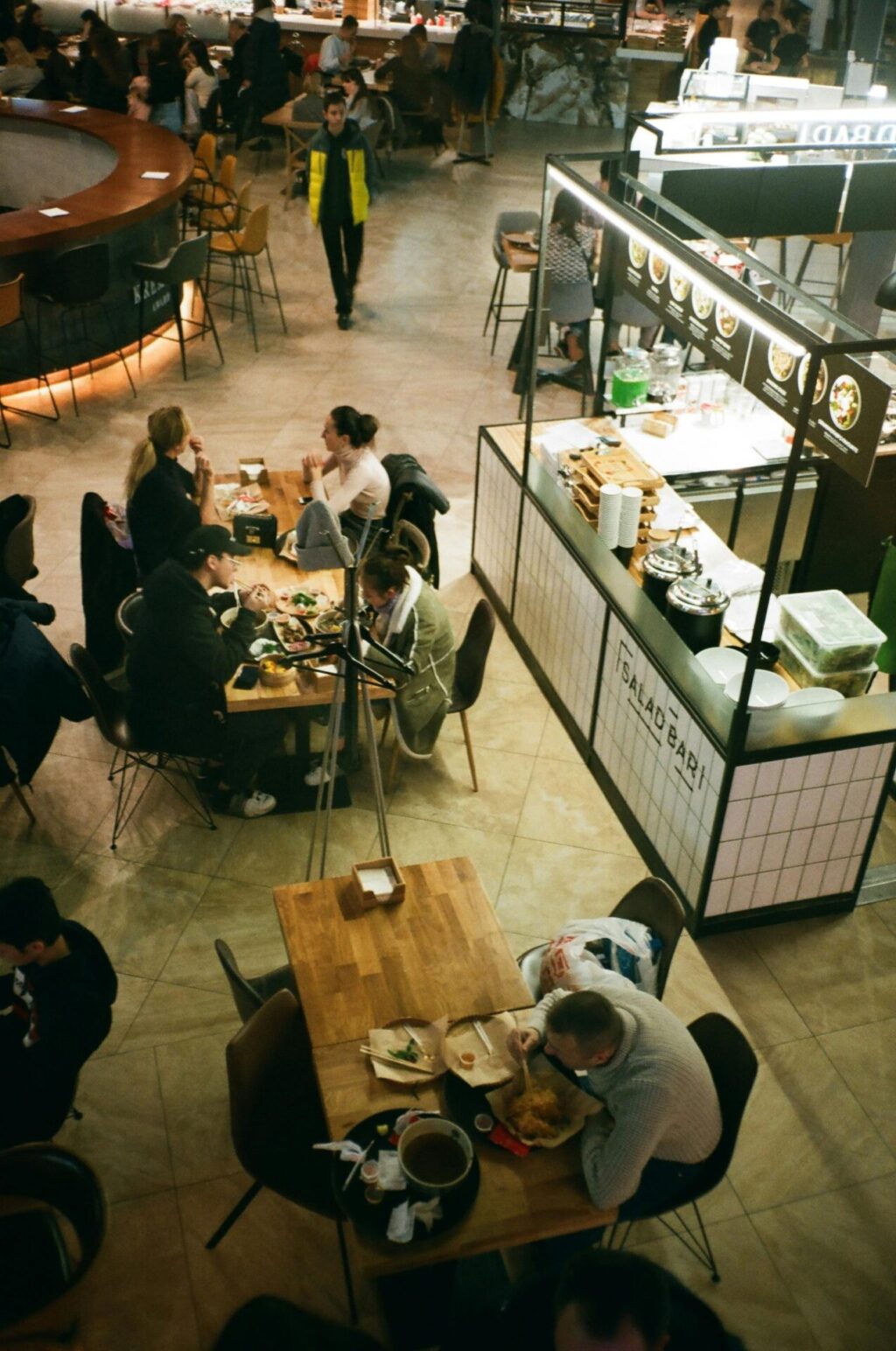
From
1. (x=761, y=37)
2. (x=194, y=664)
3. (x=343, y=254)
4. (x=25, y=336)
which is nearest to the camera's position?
(x=194, y=664)

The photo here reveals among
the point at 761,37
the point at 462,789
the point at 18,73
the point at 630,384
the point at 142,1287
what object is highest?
the point at 761,37

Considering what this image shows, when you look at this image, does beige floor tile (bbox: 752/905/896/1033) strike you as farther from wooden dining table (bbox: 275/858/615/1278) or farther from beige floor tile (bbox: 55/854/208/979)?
beige floor tile (bbox: 55/854/208/979)

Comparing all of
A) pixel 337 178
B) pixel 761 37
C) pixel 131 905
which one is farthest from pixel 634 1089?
pixel 761 37

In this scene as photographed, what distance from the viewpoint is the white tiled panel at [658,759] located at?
163 inches

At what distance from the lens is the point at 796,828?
4156 mm

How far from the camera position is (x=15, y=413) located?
7848 mm

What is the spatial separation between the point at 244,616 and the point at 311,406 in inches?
146

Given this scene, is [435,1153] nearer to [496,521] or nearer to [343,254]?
[496,521]

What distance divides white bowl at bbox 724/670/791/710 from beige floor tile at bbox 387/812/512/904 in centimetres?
113

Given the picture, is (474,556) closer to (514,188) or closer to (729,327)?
(729,327)

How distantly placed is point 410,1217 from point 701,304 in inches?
126

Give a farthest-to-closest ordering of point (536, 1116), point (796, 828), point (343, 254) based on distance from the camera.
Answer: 1. point (343, 254)
2. point (796, 828)
3. point (536, 1116)

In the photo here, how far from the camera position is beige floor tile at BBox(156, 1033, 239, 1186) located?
349cm

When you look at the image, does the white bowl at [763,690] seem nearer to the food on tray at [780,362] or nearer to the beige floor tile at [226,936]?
the food on tray at [780,362]
